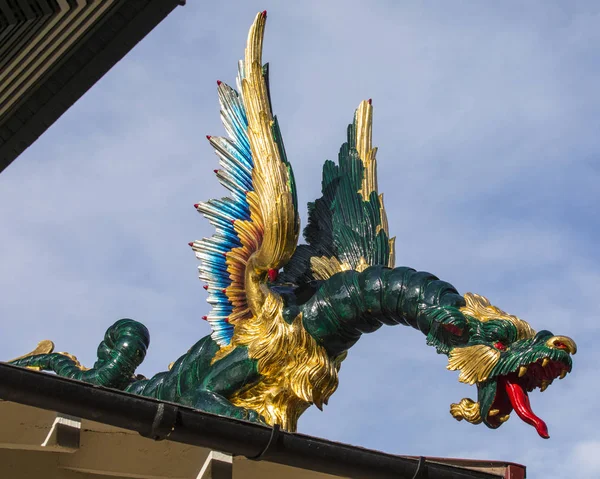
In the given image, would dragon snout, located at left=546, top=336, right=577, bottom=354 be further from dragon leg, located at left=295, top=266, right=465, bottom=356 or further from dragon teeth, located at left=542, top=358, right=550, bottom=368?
dragon leg, located at left=295, top=266, right=465, bottom=356

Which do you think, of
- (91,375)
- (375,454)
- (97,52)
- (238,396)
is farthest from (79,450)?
(91,375)

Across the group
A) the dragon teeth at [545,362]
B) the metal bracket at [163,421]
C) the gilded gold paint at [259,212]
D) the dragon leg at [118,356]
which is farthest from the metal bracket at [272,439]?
the dragon leg at [118,356]

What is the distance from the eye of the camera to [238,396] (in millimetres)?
9969

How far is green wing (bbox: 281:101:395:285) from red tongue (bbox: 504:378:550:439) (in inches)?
75.6

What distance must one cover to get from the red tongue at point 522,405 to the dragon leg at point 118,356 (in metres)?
3.59

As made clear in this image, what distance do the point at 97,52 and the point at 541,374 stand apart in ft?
13.0

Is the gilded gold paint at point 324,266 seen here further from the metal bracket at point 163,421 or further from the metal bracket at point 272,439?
the metal bracket at point 163,421

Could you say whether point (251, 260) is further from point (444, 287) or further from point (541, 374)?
point (541, 374)

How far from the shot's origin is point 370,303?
9.81 metres

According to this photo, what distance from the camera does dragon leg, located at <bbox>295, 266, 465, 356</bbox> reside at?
9516mm

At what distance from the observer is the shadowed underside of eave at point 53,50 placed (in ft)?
21.3

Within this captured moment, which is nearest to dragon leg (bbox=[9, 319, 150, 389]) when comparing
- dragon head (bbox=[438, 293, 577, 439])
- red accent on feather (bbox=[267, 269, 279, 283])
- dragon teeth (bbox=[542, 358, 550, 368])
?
red accent on feather (bbox=[267, 269, 279, 283])

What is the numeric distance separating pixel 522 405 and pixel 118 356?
3825mm

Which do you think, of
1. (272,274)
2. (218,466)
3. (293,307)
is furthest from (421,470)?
(272,274)
